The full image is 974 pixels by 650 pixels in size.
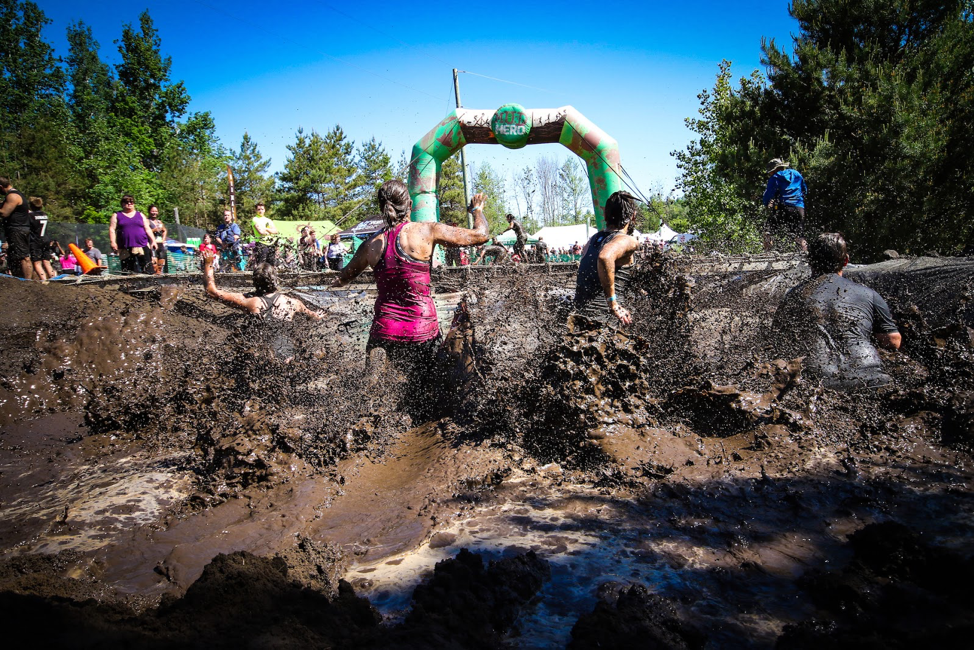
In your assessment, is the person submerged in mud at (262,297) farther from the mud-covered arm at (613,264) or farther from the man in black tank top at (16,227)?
the man in black tank top at (16,227)

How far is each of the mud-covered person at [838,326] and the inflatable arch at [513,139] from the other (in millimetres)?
10577

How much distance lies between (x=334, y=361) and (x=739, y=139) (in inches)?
562

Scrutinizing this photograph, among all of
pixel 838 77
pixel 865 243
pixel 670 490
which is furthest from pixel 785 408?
pixel 838 77

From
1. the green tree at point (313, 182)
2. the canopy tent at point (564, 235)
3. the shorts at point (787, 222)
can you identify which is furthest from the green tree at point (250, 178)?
the shorts at point (787, 222)

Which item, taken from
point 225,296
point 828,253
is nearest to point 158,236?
point 225,296

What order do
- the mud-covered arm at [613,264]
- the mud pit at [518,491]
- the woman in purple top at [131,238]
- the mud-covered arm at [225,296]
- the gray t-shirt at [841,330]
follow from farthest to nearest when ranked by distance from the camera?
the woman in purple top at [131,238] < the mud-covered arm at [225,296] < the mud-covered arm at [613,264] < the gray t-shirt at [841,330] < the mud pit at [518,491]

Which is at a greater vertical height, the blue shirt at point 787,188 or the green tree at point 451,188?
the green tree at point 451,188

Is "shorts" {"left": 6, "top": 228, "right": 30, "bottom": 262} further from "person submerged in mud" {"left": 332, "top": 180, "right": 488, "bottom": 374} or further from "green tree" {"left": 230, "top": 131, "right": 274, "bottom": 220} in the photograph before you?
"green tree" {"left": 230, "top": 131, "right": 274, "bottom": 220}

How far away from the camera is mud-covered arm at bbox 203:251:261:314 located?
15.9 feet

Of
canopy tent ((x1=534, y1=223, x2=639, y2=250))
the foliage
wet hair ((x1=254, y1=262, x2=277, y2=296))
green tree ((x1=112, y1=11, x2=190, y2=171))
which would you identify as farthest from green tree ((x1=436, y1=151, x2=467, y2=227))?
wet hair ((x1=254, y1=262, x2=277, y2=296))

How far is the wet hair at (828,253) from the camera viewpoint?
13.7 feet

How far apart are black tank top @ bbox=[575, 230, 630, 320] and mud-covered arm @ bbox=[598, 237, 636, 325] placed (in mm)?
70

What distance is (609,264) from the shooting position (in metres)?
4.07

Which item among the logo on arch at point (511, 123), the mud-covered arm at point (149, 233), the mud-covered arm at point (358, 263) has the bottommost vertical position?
the mud-covered arm at point (358, 263)
